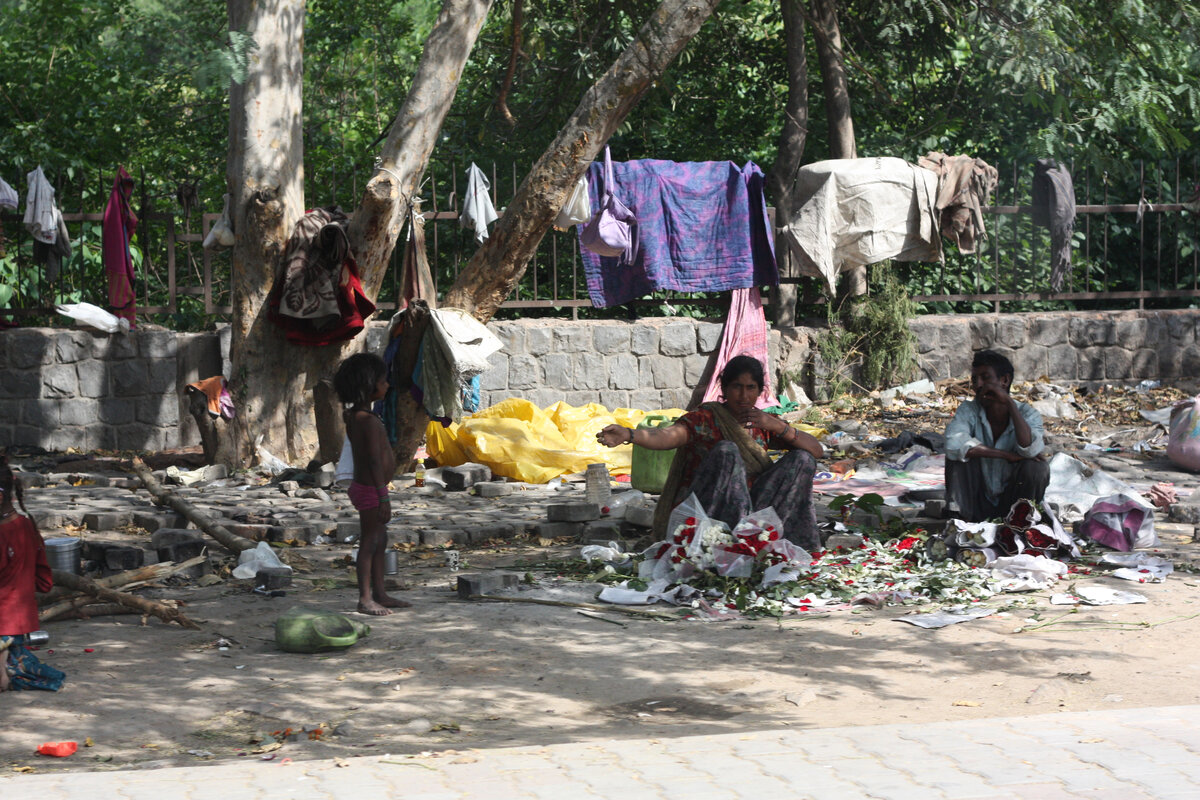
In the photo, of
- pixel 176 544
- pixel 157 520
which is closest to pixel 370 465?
pixel 176 544

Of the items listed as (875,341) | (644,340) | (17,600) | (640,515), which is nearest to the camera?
(17,600)

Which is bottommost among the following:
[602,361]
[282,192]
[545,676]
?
[545,676]

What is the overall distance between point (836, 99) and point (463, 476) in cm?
571

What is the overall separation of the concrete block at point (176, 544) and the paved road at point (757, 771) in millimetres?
2973

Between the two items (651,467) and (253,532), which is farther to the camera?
(651,467)

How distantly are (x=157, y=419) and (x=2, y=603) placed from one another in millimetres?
6271

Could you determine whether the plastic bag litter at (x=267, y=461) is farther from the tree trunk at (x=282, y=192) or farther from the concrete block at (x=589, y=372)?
the concrete block at (x=589, y=372)

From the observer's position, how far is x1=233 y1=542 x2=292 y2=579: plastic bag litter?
6.08 m

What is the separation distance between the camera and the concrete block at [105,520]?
23.8 feet

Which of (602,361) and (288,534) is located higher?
(602,361)

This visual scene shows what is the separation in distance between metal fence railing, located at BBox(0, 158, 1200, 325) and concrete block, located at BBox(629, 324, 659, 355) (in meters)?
0.40

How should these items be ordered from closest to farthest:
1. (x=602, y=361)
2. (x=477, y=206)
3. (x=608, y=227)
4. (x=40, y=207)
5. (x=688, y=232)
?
(x=40, y=207), (x=608, y=227), (x=477, y=206), (x=688, y=232), (x=602, y=361)

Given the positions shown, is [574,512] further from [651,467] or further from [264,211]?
[264,211]

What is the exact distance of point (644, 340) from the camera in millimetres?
11273
